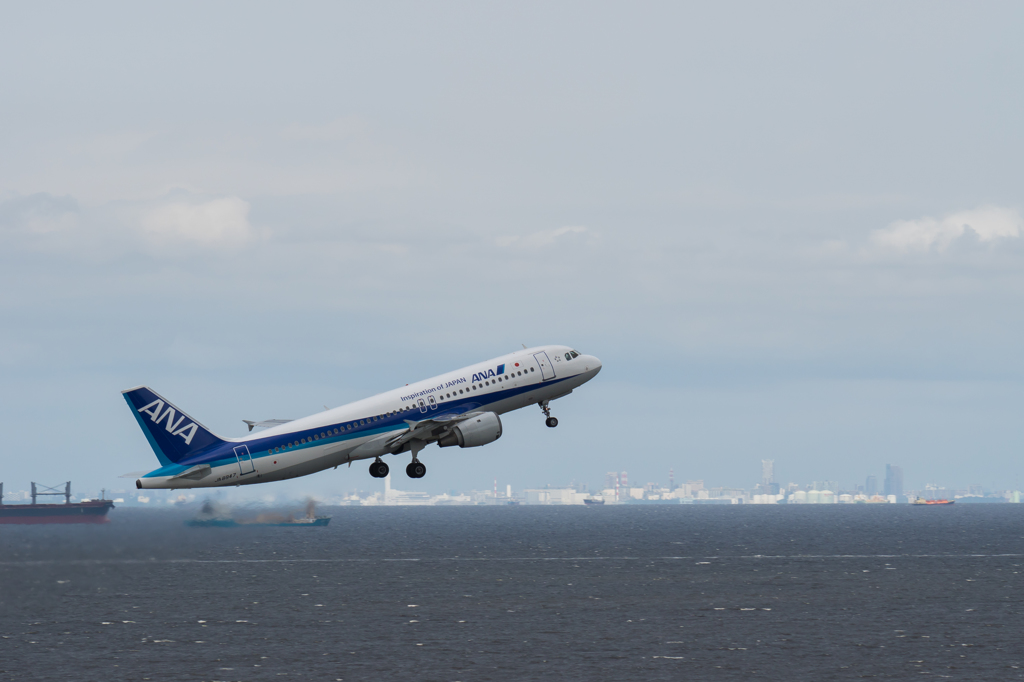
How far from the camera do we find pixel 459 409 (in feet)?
257

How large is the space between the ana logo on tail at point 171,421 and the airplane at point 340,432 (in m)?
0.07

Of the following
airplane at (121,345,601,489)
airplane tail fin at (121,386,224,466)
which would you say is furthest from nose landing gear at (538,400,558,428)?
airplane tail fin at (121,386,224,466)

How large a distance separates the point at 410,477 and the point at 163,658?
51350 millimetres

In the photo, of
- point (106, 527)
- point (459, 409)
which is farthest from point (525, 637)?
point (459, 409)

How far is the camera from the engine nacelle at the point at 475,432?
77.1 m

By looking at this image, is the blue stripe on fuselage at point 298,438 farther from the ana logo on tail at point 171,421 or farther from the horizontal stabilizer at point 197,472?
the ana logo on tail at point 171,421

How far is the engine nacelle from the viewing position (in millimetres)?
77062

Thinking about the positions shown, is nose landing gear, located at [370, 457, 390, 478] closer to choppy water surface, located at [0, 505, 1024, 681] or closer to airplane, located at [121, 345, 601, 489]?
airplane, located at [121, 345, 601, 489]

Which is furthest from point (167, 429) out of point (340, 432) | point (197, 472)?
point (340, 432)

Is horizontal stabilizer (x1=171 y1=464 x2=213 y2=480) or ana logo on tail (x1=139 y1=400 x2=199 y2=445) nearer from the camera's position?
horizontal stabilizer (x1=171 y1=464 x2=213 y2=480)

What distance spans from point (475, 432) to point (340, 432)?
9.18m

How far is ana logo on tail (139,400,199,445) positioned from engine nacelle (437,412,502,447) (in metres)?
17.2

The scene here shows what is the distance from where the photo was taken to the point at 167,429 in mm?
77750

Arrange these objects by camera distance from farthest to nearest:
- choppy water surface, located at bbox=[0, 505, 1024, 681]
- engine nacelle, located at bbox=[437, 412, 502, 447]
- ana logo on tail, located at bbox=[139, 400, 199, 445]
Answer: choppy water surface, located at bbox=[0, 505, 1024, 681], ana logo on tail, located at bbox=[139, 400, 199, 445], engine nacelle, located at bbox=[437, 412, 502, 447]
